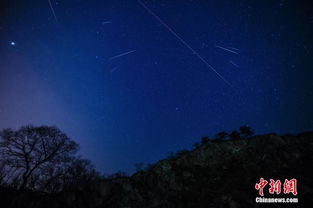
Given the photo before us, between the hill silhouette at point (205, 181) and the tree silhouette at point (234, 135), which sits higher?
the tree silhouette at point (234, 135)

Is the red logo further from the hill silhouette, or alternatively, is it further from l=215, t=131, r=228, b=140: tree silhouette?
l=215, t=131, r=228, b=140: tree silhouette

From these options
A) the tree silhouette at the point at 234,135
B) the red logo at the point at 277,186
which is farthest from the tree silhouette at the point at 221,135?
the red logo at the point at 277,186

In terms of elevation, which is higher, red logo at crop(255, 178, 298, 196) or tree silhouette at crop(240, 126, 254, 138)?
tree silhouette at crop(240, 126, 254, 138)

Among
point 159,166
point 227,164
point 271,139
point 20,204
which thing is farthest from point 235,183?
point 20,204

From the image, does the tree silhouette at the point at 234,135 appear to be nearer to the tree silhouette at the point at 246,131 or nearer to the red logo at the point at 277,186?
the tree silhouette at the point at 246,131

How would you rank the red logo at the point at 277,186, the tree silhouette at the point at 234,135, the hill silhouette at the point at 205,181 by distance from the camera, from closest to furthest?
the red logo at the point at 277,186 < the hill silhouette at the point at 205,181 < the tree silhouette at the point at 234,135

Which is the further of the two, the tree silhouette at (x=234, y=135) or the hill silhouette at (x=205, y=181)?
the tree silhouette at (x=234, y=135)

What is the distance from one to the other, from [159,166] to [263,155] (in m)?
16.4

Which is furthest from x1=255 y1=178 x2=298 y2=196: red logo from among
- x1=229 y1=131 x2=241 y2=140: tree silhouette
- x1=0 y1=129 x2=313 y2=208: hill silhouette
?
x1=229 y1=131 x2=241 y2=140: tree silhouette

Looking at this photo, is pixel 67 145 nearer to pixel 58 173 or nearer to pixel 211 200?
pixel 58 173

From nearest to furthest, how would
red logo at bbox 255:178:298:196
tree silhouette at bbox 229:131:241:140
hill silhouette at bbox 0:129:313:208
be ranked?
1. red logo at bbox 255:178:298:196
2. hill silhouette at bbox 0:129:313:208
3. tree silhouette at bbox 229:131:241:140

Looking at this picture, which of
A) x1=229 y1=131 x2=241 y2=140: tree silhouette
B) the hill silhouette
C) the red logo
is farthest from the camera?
x1=229 y1=131 x2=241 y2=140: tree silhouette

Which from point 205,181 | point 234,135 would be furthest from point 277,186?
point 234,135

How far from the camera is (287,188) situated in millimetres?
14594
